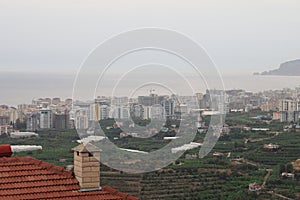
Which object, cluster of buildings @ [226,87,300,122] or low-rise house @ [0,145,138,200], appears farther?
cluster of buildings @ [226,87,300,122]

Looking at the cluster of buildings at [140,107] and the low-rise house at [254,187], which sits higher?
the cluster of buildings at [140,107]

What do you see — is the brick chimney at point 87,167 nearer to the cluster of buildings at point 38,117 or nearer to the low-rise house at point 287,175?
the low-rise house at point 287,175

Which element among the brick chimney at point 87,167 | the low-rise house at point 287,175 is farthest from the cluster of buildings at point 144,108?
the brick chimney at point 87,167

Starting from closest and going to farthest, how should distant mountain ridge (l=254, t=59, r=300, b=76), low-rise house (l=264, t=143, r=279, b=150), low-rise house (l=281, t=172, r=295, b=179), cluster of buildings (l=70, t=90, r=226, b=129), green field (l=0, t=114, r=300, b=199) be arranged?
cluster of buildings (l=70, t=90, r=226, b=129) → green field (l=0, t=114, r=300, b=199) → low-rise house (l=281, t=172, r=295, b=179) → low-rise house (l=264, t=143, r=279, b=150) → distant mountain ridge (l=254, t=59, r=300, b=76)

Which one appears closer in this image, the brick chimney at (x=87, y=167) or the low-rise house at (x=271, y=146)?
the brick chimney at (x=87, y=167)

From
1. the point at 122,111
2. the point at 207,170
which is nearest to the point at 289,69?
the point at 207,170

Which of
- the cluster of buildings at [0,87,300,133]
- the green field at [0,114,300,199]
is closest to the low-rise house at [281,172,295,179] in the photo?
the green field at [0,114,300,199]

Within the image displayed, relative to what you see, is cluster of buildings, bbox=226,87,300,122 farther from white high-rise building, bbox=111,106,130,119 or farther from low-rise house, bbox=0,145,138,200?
low-rise house, bbox=0,145,138,200
